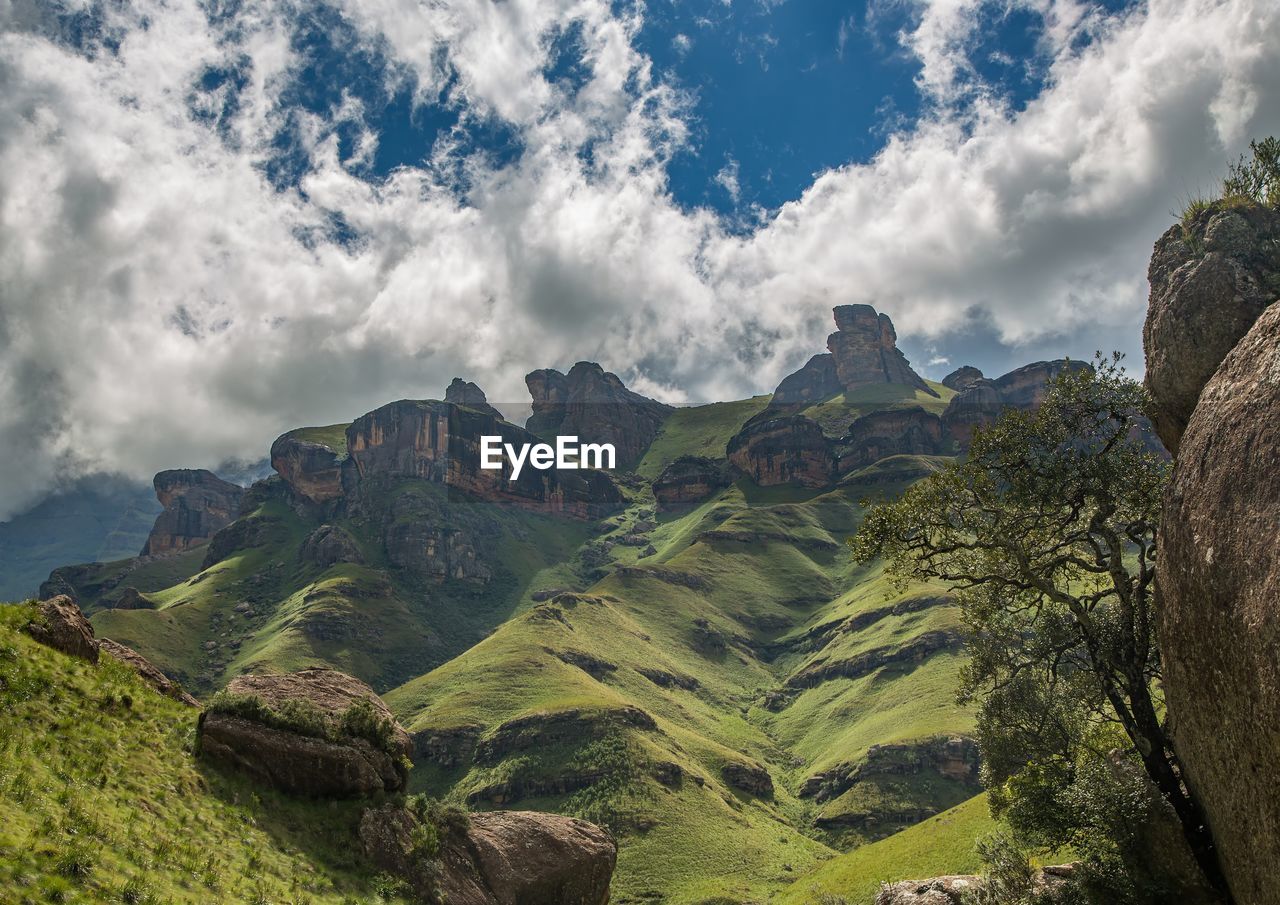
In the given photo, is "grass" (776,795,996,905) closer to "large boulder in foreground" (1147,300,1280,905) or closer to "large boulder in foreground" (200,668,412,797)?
"large boulder in foreground" (200,668,412,797)

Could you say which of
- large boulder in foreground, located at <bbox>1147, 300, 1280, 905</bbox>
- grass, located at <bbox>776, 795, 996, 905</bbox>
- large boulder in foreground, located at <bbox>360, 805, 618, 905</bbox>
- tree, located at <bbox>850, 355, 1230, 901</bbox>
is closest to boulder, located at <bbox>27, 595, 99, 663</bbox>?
large boulder in foreground, located at <bbox>360, 805, 618, 905</bbox>

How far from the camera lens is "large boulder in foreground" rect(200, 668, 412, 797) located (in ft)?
120

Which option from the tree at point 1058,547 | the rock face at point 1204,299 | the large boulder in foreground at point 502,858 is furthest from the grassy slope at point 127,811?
the rock face at point 1204,299

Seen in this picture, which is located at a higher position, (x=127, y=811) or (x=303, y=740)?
(x=303, y=740)

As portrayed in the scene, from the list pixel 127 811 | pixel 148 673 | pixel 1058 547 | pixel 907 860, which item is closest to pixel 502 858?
pixel 148 673

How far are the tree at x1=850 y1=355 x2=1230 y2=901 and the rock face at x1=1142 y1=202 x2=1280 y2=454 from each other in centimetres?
195

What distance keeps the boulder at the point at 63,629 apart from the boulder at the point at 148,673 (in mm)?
3775

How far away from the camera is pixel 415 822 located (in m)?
40.9

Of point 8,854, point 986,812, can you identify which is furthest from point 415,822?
point 986,812

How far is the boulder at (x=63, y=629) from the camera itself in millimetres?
33469

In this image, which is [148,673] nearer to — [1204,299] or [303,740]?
[303,740]

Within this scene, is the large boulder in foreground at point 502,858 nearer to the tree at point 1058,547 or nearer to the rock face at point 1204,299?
the tree at point 1058,547

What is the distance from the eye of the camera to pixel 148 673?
41.5 m

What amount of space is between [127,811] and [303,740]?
39.7 feet
